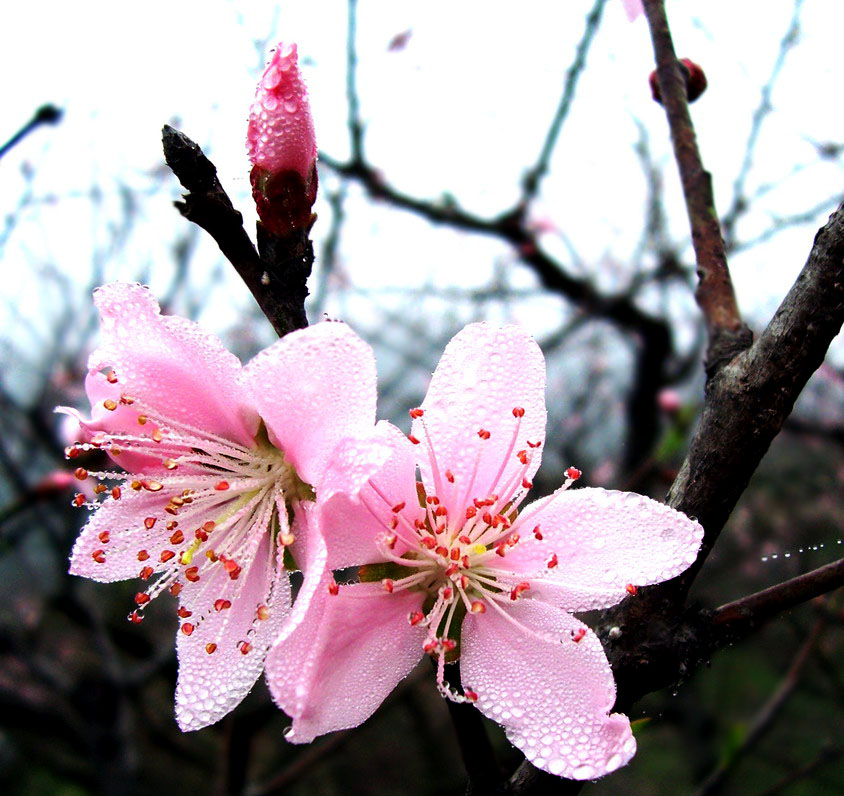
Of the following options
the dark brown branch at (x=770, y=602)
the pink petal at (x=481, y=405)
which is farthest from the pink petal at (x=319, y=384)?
the dark brown branch at (x=770, y=602)

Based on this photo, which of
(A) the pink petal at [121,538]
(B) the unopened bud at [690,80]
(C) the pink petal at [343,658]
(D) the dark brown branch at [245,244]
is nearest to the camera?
→ (C) the pink petal at [343,658]

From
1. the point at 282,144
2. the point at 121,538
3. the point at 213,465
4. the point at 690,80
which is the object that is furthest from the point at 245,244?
the point at 690,80

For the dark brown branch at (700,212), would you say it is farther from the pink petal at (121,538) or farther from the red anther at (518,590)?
the pink petal at (121,538)

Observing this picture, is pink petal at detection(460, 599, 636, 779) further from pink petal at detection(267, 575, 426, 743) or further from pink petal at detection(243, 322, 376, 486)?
pink petal at detection(243, 322, 376, 486)

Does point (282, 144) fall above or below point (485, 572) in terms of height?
above

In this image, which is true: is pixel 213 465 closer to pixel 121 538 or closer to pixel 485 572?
pixel 121 538

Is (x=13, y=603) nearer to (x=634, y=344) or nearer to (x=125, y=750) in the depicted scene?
(x=125, y=750)

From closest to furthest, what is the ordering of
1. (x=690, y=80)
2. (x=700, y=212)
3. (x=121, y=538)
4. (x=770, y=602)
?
(x=770, y=602), (x=121, y=538), (x=700, y=212), (x=690, y=80)
